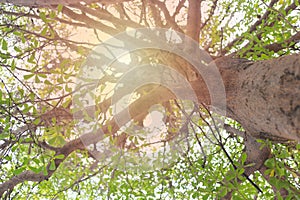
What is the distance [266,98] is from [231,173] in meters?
0.76

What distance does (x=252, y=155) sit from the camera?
10.6 feet

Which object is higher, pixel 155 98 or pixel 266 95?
pixel 155 98

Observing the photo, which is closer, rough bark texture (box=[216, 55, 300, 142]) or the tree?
rough bark texture (box=[216, 55, 300, 142])

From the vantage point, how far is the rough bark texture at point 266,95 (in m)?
1.30

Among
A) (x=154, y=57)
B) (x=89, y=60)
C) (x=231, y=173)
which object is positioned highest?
(x=89, y=60)

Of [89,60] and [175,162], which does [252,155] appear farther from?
[89,60]

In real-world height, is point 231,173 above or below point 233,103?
below

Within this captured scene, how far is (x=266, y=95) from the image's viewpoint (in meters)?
1.50

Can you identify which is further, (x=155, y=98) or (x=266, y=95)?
(x=155, y=98)

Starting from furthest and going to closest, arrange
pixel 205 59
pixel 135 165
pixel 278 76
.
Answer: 1. pixel 135 165
2. pixel 205 59
3. pixel 278 76

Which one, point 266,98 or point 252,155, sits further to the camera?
point 252,155

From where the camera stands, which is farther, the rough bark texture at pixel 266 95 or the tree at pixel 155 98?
the tree at pixel 155 98

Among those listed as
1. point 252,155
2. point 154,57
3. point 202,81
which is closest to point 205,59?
point 154,57

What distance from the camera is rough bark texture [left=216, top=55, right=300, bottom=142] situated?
1.30 meters
